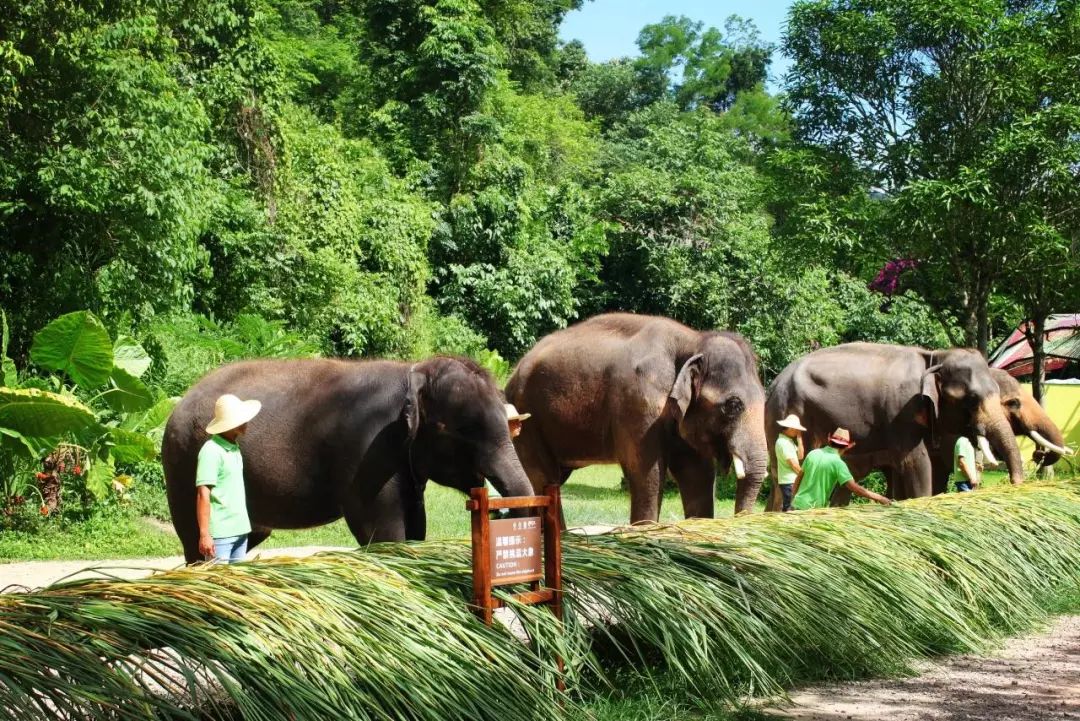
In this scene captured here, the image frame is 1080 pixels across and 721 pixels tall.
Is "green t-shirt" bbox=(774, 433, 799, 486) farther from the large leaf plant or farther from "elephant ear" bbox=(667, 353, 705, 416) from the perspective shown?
the large leaf plant

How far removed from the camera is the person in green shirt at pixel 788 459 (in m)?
11.4

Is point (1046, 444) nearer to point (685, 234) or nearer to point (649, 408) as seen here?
point (649, 408)

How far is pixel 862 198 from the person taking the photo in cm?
1994

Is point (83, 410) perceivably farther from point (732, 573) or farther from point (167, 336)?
point (732, 573)

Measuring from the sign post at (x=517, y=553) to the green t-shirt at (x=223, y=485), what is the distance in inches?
73.5

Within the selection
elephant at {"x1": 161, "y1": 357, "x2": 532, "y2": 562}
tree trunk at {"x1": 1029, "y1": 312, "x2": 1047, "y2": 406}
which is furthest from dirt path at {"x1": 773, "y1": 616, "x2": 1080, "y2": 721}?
tree trunk at {"x1": 1029, "y1": 312, "x2": 1047, "y2": 406}

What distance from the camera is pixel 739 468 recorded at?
992cm

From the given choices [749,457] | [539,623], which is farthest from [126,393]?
[539,623]

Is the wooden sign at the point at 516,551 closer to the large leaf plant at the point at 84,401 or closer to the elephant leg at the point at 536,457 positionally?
the elephant leg at the point at 536,457

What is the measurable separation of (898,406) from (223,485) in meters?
8.28

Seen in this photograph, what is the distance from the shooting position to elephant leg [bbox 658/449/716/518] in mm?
10594

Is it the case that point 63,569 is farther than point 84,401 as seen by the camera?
No

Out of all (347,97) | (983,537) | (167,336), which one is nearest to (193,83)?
(167,336)

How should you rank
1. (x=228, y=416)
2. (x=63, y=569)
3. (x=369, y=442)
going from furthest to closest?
(x=63, y=569), (x=369, y=442), (x=228, y=416)
